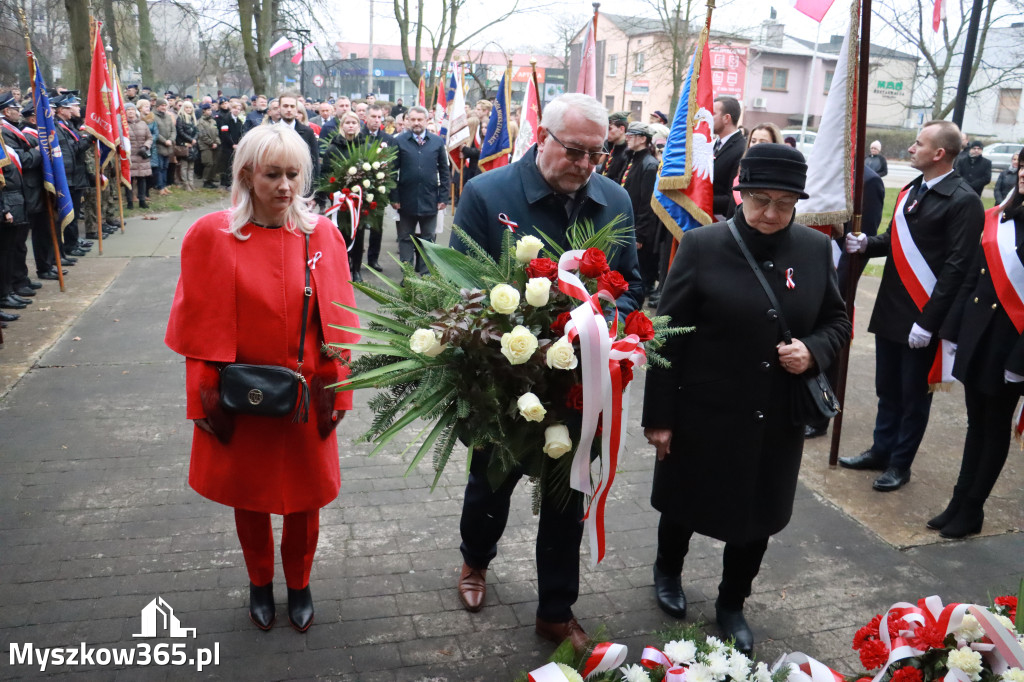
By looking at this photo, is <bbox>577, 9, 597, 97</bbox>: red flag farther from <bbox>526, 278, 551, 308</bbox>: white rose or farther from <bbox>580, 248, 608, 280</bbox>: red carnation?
<bbox>526, 278, 551, 308</bbox>: white rose

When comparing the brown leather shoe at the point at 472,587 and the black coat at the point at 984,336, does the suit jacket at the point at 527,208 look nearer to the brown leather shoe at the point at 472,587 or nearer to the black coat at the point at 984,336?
the brown leather shoe at the point at 472,587

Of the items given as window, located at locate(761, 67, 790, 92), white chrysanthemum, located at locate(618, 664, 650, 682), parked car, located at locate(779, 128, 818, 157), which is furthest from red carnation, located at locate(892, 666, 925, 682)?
window, located at locate(761, 67, 790, 92)

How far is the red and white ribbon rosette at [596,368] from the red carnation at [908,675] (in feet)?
3.31

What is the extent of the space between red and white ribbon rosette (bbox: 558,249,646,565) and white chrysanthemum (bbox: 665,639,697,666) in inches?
21.7

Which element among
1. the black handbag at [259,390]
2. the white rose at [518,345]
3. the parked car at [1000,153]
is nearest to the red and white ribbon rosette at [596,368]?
the white rose at [518,345]

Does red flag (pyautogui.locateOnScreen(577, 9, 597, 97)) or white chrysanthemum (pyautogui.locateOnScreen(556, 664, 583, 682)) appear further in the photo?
red flag (pyautogui.locateOnScreen(577, 9, 597, 97))

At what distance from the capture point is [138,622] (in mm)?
3539

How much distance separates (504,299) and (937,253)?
3.69 meters

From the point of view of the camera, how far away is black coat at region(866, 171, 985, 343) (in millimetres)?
4844

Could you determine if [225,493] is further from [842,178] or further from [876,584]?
[842,178]

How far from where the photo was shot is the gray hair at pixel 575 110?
3.14m

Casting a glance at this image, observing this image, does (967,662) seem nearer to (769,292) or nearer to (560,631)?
(769,292)

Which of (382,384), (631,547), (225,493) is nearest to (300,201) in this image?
(382,384)

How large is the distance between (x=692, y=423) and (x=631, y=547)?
50.6 inches
